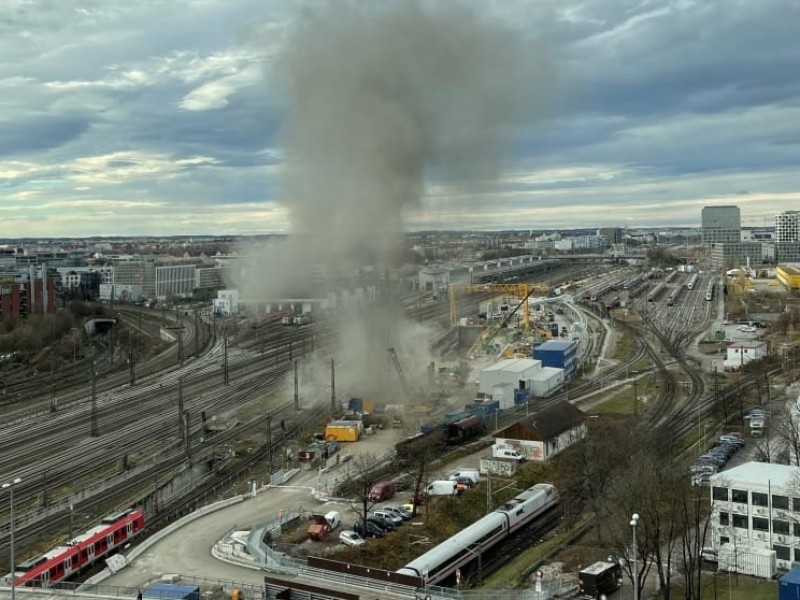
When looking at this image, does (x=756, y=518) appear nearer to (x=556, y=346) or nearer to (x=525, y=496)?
(x=525, y=496)

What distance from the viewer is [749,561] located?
11.3 meters

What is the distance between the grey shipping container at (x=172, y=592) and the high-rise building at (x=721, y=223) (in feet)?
424

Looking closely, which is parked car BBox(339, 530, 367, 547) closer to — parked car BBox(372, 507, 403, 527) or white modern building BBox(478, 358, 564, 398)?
parked car BBox(372, 507, 403, 527)

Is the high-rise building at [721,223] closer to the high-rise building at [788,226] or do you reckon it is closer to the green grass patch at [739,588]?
the high-rise building at [788,226]

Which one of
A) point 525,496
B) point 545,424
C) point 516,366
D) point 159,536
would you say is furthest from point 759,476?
point 516,366

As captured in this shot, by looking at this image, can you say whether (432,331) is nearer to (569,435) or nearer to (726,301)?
(569,435)

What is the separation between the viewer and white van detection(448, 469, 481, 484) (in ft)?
52.3

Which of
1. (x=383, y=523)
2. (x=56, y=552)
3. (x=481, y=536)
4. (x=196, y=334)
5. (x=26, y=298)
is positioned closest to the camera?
(x=56, y=552)

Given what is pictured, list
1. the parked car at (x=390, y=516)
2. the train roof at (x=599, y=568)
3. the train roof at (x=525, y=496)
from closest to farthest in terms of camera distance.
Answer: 1. the train roof at (x=599, y=568)
2. the parked car at (x=390, y=516)
3. the train roof at (x=525, y=496)

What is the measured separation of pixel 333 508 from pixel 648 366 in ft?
61.3

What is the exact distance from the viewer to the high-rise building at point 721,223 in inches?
5037

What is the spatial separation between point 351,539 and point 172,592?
12.4 feet

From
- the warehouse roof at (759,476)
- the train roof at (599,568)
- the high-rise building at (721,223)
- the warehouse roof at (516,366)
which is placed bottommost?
the train roof at (599,568)

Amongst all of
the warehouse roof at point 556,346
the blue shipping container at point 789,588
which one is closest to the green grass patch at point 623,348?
the warehouse roof at point 556,346
